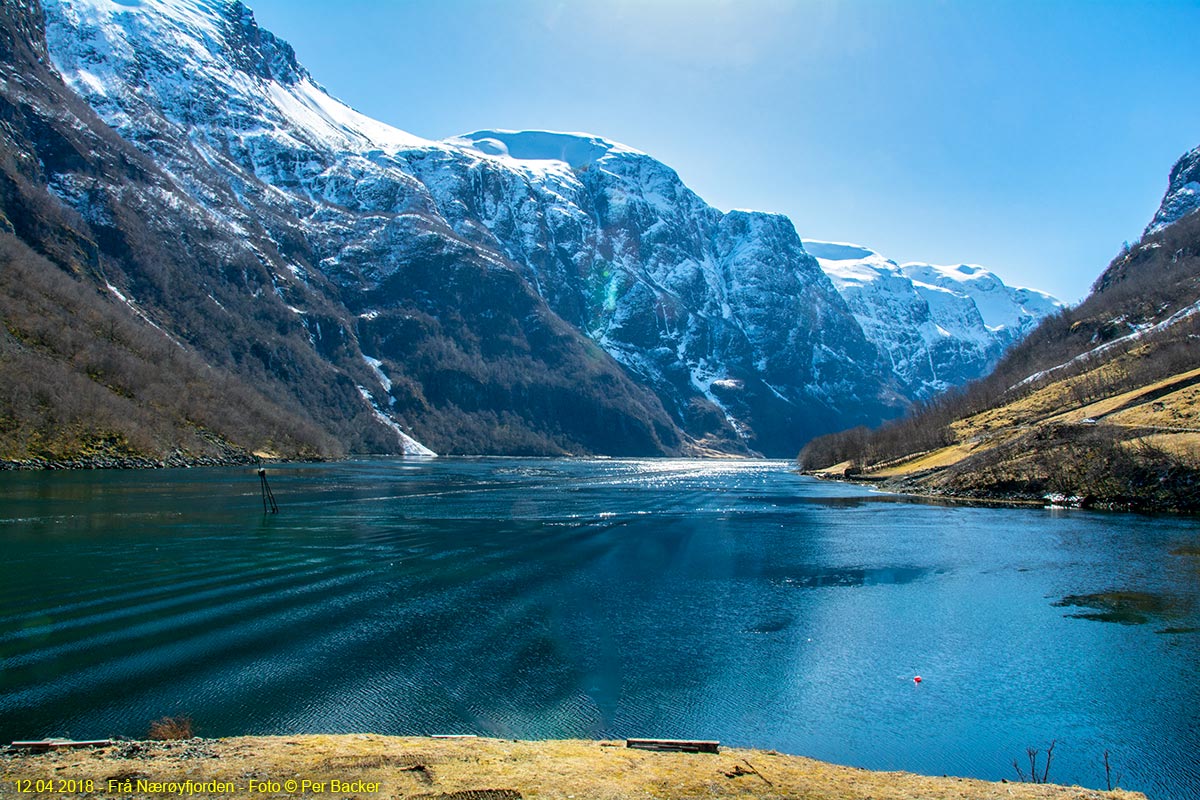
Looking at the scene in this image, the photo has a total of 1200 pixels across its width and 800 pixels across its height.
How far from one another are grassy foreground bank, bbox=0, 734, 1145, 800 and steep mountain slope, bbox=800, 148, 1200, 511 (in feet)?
263

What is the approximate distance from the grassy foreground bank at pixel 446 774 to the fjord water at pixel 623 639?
3.51 meters

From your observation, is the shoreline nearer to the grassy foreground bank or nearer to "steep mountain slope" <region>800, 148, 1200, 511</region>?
"steep mountain slope" <region>800, 148, 1200, 511</region>

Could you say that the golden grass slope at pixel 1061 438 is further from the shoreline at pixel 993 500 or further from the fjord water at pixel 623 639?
the fjord water at pixel 623 639

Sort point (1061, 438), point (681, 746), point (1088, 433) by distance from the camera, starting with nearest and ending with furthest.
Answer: point (681, 746) < point (1088, 433) < point (1061, 438)

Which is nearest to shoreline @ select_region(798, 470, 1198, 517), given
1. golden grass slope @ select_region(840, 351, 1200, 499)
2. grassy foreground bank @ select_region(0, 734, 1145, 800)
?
golden grass slope @ select_region(840, 351, 1200, 499)

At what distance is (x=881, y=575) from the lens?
153ft

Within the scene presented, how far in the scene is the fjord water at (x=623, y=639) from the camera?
68.4 ft

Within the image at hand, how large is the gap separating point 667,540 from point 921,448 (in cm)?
11649

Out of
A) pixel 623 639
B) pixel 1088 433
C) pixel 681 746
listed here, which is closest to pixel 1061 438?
pixel 1088 433

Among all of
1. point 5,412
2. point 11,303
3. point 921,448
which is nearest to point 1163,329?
point 921,448

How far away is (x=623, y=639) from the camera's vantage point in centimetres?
3064

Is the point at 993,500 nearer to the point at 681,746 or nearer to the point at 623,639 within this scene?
the point at 623,639

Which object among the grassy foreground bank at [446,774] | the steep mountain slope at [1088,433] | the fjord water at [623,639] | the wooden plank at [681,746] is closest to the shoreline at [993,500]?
the steep mountain slope at [1088,433]

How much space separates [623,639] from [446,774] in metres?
17.0
